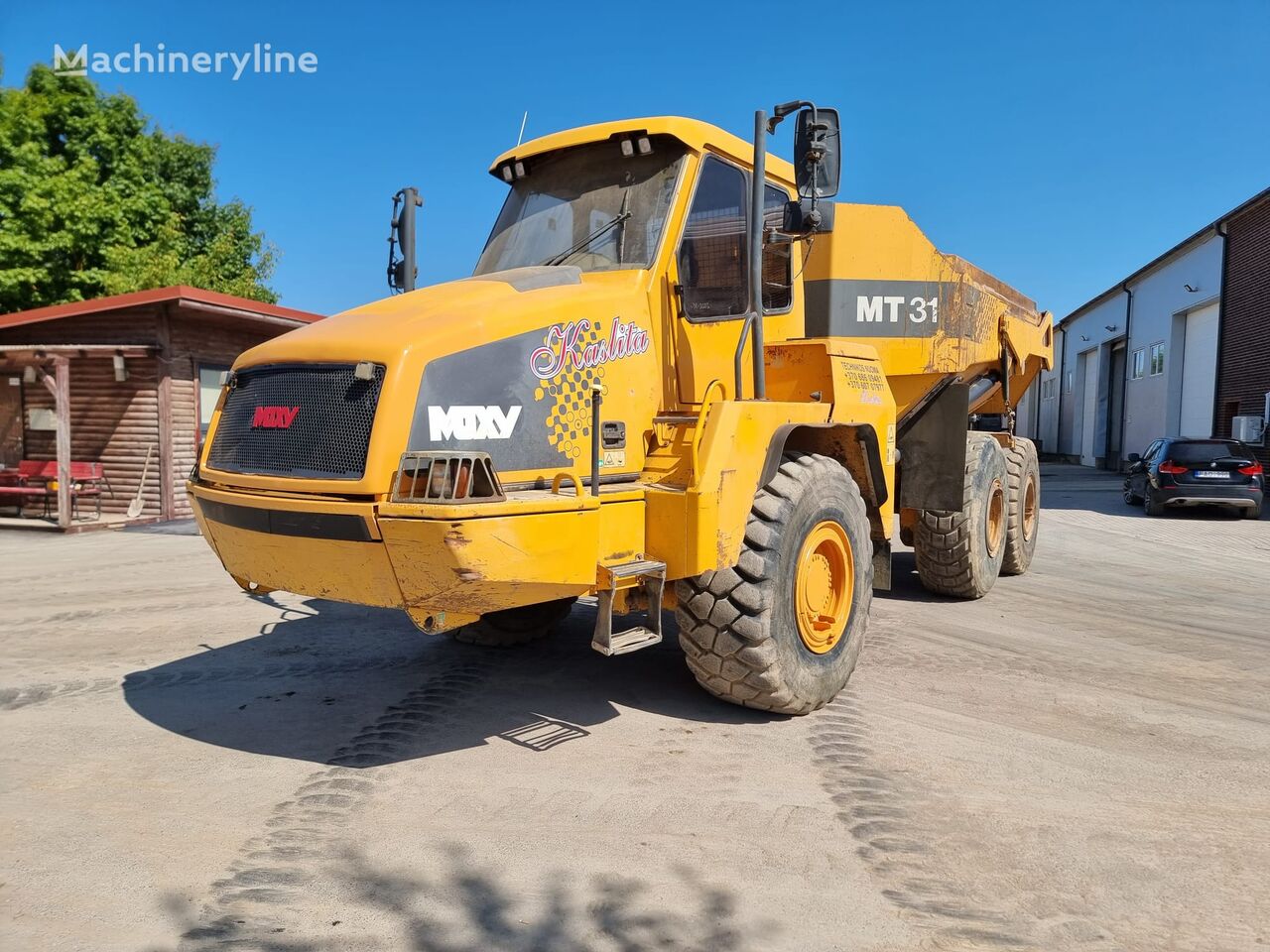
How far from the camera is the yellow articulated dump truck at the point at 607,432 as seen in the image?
3.48 meters

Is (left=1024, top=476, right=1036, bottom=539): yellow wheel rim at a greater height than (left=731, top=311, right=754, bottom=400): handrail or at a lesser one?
lesser

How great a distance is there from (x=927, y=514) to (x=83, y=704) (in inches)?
238

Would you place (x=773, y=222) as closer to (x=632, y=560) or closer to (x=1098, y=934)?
(x=632, y=560)

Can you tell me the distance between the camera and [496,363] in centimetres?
369

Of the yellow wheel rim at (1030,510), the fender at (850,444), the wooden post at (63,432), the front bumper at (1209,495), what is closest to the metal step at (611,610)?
the fender at (850,444)

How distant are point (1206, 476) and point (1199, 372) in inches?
432

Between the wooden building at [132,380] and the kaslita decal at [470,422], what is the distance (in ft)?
37.1

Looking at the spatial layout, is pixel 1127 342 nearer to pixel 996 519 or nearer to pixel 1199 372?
pixel 1199 372

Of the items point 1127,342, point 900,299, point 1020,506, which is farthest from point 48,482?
point 1127,342

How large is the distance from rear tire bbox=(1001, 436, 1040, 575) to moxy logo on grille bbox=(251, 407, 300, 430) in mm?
6903

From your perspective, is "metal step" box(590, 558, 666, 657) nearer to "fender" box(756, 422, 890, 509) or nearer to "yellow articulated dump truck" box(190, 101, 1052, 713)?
"yellow articulated dump truck" box(190, 101, 1052, 713)

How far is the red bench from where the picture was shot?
13734mm

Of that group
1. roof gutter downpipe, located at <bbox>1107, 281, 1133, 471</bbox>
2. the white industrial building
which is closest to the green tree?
the white industrial building

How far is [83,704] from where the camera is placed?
4.96 m
